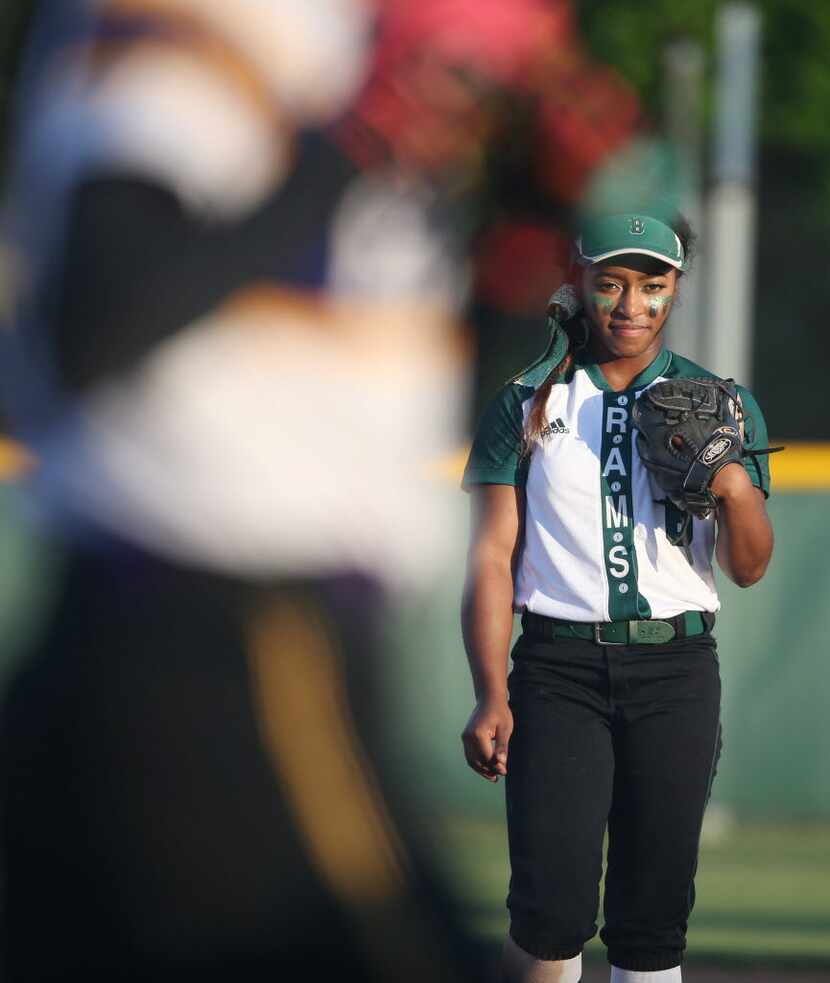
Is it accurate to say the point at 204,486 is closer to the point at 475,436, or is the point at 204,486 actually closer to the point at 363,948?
the point at 363,948

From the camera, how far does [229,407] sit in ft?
6.43

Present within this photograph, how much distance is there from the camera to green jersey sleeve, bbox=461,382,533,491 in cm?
313

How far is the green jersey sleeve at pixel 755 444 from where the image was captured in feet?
10.2

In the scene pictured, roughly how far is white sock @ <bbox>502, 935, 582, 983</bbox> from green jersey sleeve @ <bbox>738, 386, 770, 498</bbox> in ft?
2.95

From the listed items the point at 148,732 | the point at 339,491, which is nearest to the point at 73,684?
the point at 148,732

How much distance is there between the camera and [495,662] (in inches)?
121

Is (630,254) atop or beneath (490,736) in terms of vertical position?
atop

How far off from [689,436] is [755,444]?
0.25 m

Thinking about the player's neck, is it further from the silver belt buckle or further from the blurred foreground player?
the blurred foreground player

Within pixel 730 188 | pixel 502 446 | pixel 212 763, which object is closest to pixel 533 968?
pixel 502 446

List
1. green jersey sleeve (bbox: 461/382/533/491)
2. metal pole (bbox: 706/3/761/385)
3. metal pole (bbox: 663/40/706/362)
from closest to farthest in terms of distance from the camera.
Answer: green jersey sleeve (bbox: 461/382/533/491) → metal pole (bbox: 706/3/761/385) → metal pole (bbox: 663/40/706/362)

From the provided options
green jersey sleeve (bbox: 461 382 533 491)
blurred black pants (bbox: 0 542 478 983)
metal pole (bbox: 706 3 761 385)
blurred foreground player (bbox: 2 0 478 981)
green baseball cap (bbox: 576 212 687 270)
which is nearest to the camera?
blurred foreground player (bbox: 2 0 478 981)

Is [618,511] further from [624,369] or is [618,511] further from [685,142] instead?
[685,142]

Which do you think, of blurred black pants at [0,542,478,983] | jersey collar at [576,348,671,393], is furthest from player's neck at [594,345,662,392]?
blurred black pants at [0,542,478,983]
